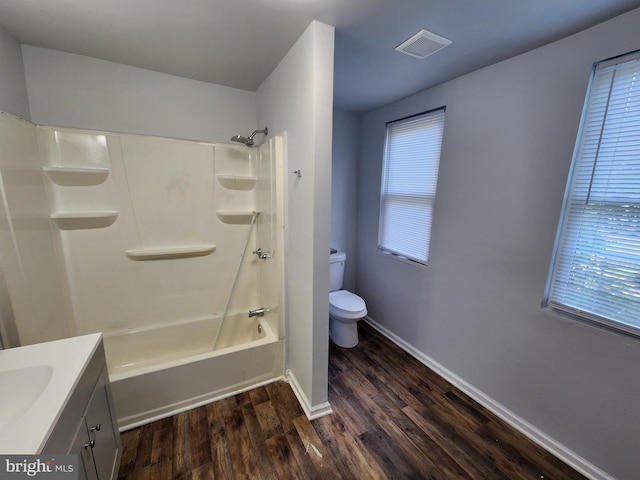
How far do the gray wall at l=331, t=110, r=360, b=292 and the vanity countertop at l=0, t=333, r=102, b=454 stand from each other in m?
2.27

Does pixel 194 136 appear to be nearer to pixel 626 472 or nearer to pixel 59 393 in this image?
pixel 59 393

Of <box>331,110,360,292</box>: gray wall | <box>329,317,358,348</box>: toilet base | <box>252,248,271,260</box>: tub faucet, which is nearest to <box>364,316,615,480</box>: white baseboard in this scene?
<box>329,317,358,348</box>: toilet base

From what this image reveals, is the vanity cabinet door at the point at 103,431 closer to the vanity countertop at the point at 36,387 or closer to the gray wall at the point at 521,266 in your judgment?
the vanity countertop at the point at 36,387

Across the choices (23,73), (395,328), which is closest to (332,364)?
(395,328)

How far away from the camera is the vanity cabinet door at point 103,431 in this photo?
42.0 inches

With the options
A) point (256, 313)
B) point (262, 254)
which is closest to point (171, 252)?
point (262, 254)

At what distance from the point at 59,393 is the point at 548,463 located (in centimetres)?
241

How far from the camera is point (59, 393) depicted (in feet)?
2.92

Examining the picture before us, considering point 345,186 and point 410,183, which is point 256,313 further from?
point 410,183

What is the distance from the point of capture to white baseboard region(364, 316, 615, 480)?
→ 4.56 ft

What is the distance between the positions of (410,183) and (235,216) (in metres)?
1.65

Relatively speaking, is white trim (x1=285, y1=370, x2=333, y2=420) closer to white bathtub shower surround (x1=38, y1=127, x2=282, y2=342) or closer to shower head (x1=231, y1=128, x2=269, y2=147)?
white bathtub shower surround (x1=38, y1=127, x2=282, y2=342)

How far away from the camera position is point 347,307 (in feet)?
7.87

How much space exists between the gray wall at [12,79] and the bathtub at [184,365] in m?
1.64
